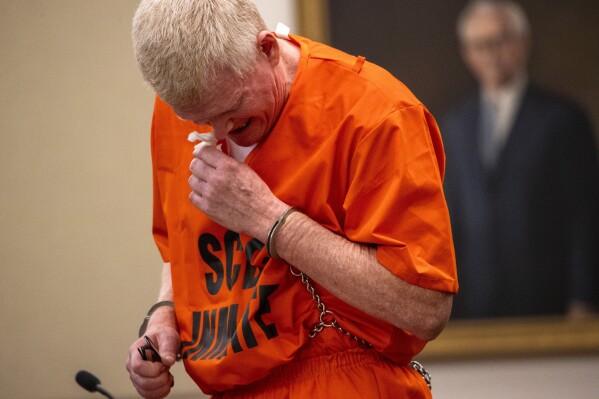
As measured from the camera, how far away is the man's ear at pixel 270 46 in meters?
1.31

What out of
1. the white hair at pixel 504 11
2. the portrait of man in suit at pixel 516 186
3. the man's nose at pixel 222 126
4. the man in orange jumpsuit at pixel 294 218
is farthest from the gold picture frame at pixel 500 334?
the man's nose at pixel 222 126

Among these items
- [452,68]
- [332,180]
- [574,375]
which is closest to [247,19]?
[332,180]

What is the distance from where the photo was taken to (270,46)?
1.34 meters

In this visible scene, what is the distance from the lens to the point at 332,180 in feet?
4.55

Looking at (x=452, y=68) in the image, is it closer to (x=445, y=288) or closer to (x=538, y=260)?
(x=538, y=260)

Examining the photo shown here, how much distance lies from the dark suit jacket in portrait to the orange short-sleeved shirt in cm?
129

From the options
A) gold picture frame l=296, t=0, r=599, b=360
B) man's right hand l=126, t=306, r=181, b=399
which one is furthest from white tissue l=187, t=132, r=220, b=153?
gold picture frame l=296, t=0, r=599, b=360

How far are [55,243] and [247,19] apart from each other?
1676mm

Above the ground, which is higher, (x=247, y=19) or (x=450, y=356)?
(x=247, y=19)

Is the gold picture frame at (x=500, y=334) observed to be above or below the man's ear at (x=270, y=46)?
below

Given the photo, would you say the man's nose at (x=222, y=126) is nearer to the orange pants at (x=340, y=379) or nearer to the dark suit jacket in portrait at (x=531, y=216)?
the orange pants at (x=340, y=379)

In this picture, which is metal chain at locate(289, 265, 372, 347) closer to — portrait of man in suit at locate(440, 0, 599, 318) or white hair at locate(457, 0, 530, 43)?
portrait of man in suit at locate(440, 0, 599, 318)

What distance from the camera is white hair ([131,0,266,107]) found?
123 cm

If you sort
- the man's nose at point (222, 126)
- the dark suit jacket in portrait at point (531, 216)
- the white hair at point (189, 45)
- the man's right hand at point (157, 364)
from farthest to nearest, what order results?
the dark suit jacket in portrait at point (531, 216), the man's right hand at point (157, 364), the man's nose at point (222, 126), the white hair at point (189, 45)
